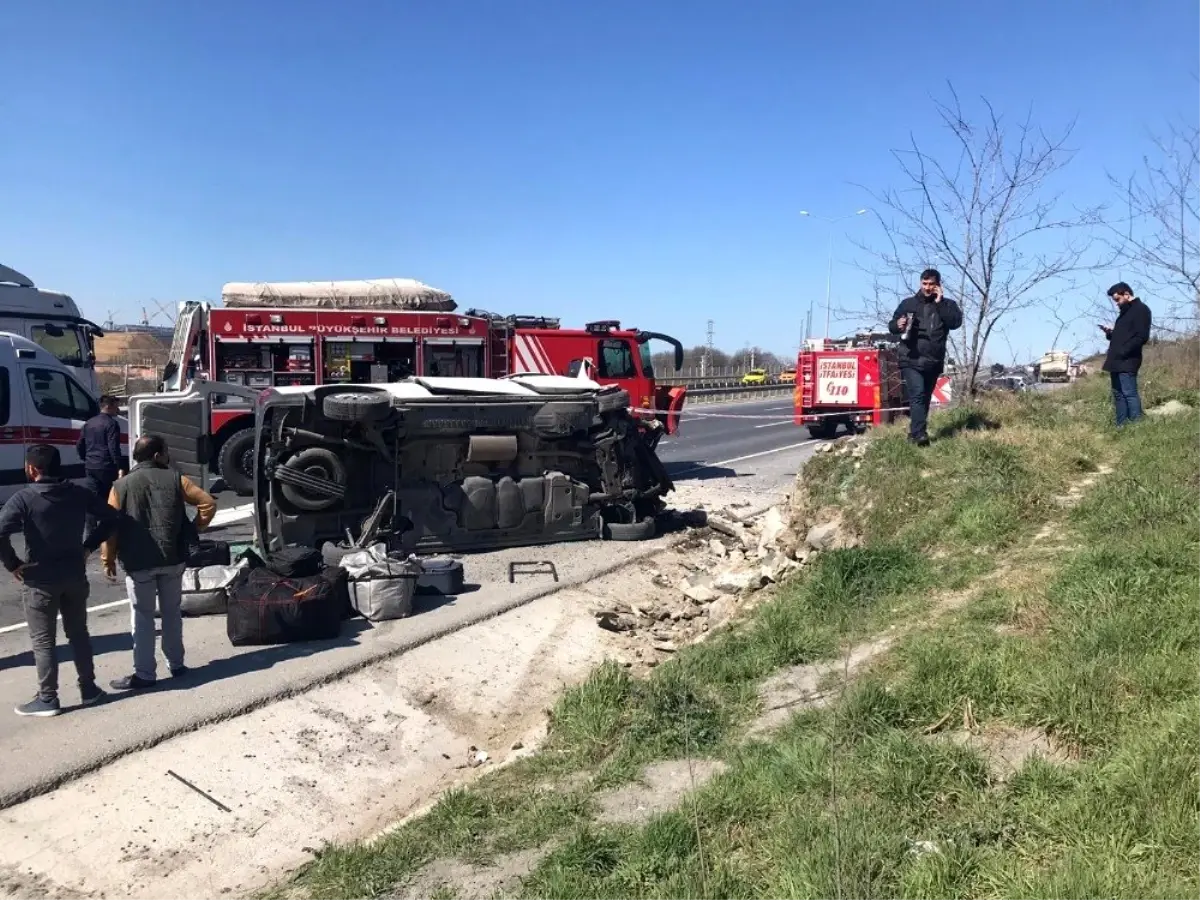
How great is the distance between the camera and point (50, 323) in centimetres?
1741

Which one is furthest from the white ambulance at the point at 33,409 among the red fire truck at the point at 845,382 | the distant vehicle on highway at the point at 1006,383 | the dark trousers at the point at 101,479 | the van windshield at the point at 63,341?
the red fire truck at the point at 845,382

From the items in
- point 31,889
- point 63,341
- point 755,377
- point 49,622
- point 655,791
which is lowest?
point 31,889

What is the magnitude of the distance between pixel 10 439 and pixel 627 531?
779cm

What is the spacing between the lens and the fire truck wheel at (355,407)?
973 centimetres

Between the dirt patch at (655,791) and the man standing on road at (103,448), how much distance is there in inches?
334

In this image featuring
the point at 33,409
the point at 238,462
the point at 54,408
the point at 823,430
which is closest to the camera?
the point at 33,409

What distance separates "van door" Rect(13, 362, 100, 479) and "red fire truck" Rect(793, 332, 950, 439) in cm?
1528

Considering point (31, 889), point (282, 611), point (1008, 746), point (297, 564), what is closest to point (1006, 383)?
point (297, 564)

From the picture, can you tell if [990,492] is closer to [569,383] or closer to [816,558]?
[816,558]

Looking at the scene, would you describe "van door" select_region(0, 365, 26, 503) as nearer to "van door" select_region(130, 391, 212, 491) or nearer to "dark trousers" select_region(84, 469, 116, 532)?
"dark trousers" select_region(84, 469, 116, 532)

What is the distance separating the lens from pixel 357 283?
664 inches

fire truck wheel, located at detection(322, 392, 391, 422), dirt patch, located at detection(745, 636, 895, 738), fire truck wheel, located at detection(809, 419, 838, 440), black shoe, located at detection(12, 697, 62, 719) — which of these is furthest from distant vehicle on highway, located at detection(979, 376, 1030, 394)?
black shoe, located at detection(12, 697, 62, 719)

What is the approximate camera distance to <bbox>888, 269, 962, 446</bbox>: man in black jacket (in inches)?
359

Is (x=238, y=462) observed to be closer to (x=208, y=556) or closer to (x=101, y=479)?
(x=101, y=479)
